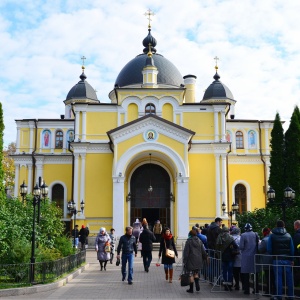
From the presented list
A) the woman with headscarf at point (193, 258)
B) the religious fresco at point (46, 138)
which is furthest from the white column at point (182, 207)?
the woman with headscarf at point (193, 258)

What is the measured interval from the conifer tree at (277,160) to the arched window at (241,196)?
31.5 feet

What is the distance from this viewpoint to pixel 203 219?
106 feet

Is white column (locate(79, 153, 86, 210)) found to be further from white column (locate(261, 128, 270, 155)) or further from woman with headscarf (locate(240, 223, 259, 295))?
woman with headscarf (locate(240, 223, 259, 295))

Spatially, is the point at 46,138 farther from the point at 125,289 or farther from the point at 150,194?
the point at 125,289

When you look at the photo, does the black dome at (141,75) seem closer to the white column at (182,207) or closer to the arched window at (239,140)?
the arched window at (239,140)

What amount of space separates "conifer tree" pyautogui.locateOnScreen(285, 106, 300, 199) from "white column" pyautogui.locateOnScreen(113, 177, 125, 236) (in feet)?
34.4

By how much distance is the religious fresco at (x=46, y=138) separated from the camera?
130ft

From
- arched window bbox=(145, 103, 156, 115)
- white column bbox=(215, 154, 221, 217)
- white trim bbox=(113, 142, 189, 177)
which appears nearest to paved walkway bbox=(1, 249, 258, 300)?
white trim bbox=(113, 142, 189, 177)

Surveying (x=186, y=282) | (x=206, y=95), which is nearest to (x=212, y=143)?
(x=206, y=95)

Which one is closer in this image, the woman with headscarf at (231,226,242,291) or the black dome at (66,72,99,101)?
the woman with headscarf at (231,226,242,291)

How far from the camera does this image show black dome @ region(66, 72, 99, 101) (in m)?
42.9

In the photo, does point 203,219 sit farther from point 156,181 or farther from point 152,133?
point 152,133

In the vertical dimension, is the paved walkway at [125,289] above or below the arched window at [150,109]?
below

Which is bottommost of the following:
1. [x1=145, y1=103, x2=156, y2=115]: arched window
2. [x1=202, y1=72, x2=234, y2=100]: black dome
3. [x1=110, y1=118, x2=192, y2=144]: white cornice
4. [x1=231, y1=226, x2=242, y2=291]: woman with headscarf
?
[x1=231, y1=226, x2=242, y2=291]: woman with headscarf
